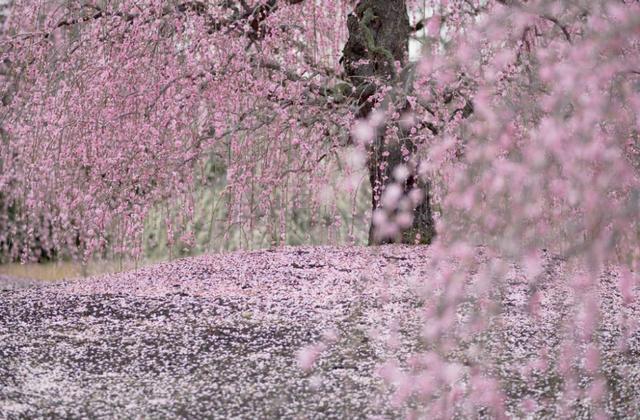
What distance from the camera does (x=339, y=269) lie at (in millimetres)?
6305

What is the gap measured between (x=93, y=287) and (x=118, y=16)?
5.91ft

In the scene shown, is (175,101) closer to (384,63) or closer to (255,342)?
(384,63)

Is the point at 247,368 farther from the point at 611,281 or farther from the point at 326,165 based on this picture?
the point at 611,281

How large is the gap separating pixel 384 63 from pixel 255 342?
108 inches

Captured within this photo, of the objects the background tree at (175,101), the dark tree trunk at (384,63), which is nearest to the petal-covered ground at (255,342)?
the background tree at (175,101)

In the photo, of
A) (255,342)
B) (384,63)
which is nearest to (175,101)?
(384,63)

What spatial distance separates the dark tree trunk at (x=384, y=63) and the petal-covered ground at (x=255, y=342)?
23.8 inches

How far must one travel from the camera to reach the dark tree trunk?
699 centimetres

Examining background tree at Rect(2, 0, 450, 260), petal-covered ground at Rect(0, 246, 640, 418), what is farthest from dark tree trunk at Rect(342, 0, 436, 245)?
petal-covered ground at Rect(0, 246, 640, 418)

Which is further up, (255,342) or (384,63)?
(384,63)

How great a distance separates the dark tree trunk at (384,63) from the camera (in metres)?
6.99

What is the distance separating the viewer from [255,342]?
16.1ft

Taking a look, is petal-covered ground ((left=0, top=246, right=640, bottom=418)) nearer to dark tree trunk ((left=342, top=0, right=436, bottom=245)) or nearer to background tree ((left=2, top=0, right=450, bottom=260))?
background tree ((left=2, top=0, right=450, bottom=260))

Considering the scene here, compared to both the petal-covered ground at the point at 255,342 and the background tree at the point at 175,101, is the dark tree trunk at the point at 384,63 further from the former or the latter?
the petal-covered ground at the point at 255,342
